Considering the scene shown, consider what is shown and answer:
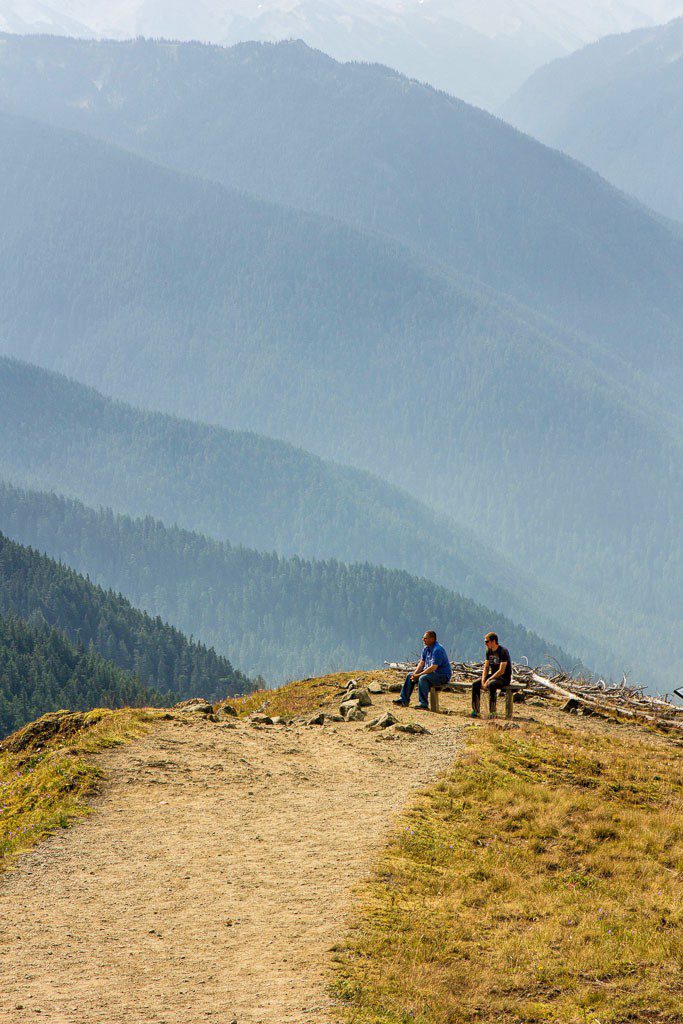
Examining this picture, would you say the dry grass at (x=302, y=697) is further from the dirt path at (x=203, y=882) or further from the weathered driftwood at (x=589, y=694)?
the dirt path at (x=203, y=882)

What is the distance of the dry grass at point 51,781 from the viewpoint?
72.9 ft

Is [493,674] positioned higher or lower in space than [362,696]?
higher

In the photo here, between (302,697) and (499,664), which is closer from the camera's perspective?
(499,664)

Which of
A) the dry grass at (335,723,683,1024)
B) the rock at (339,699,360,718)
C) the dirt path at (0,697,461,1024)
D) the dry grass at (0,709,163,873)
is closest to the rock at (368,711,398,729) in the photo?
the dirt path at (0,697,461,1024)

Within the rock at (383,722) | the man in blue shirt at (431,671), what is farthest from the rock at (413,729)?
the man in blue shirt at (431,671)

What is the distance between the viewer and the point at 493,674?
33188 millimetres

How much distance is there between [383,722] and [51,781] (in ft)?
33.7

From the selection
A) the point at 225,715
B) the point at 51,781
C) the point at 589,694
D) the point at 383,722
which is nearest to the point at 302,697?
the point at 225,715

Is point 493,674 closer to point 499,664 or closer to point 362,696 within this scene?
point 499,664

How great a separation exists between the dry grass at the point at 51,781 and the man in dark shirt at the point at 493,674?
10040mm

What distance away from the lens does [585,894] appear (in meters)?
20.3

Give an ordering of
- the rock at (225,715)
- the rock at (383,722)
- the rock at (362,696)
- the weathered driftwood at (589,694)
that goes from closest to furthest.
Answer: the rock at (383,722) → the rock at (225,715) → the rock at (362,696) → the weathered driftwood at (589,694)

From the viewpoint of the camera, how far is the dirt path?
15.8m

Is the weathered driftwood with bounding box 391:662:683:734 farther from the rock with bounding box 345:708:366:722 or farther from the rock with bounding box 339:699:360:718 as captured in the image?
the rock with bounding box 345:708:366:722
